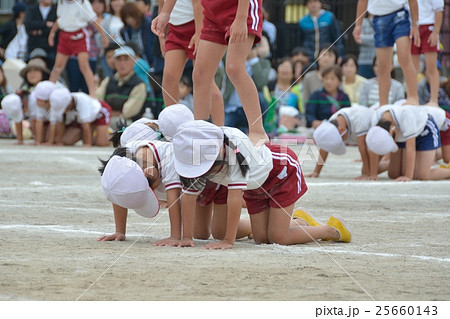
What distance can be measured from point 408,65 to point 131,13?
7.09 m

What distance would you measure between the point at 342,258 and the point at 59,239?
164 centimetres

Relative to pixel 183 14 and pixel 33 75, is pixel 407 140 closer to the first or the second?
pixel 183 14

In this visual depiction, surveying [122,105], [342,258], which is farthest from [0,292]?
[122,105]

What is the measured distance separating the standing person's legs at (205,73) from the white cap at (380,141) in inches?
112

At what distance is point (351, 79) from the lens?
15.5 meters

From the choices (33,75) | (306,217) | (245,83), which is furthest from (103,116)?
(306,217)

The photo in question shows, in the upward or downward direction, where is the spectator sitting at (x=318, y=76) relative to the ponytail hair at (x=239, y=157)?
downward

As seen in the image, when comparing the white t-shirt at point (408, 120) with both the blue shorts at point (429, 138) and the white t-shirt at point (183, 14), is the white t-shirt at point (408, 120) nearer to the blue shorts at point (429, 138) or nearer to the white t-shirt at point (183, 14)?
the blue shorts at point (429, 138)

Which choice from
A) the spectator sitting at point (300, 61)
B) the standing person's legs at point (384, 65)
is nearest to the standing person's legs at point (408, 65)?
the standing person's legs at point (384, 65)

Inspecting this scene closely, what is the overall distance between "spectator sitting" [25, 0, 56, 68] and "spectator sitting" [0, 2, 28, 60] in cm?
74

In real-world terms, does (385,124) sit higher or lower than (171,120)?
lower

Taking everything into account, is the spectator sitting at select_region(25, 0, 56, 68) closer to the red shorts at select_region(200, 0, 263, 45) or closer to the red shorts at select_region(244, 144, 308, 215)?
the red shorts at select_region(200, 0, 263, 45)

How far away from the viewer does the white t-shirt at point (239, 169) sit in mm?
4980

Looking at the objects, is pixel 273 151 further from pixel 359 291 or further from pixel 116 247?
pixel 359 291
